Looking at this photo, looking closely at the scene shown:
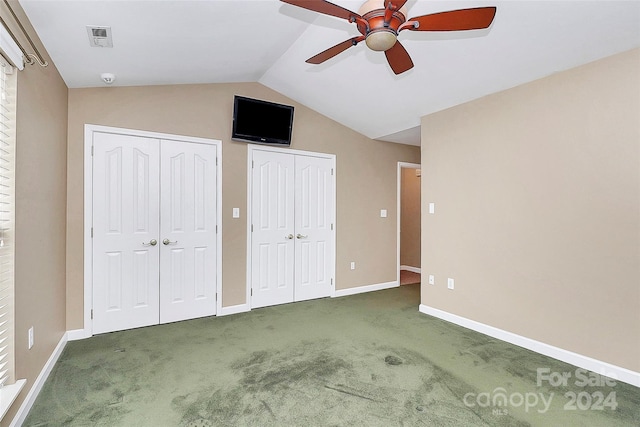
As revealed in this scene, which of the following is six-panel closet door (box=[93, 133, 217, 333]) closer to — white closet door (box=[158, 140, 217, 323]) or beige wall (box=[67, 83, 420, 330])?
white closet door (box=[158, 140, 217, 323])

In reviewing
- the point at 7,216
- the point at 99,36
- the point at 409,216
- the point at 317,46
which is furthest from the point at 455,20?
the point at 409,216

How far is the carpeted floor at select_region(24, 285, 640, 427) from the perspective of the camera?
1.93m

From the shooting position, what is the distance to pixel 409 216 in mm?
6613

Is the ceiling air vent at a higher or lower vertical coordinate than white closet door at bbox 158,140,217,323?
higher

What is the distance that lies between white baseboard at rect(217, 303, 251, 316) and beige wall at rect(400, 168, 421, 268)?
384 cm

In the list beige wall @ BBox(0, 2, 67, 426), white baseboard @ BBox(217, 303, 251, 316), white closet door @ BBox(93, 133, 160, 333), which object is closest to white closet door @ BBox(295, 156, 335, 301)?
white baseboard @ BBox(217, 303, 251, 316)

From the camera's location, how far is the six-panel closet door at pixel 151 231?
3176mm

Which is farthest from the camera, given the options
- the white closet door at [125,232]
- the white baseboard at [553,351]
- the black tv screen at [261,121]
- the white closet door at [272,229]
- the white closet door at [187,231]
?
the white closet door at [272,229]

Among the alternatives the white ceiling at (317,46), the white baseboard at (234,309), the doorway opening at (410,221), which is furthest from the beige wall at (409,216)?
the white baseboard at (234,309)

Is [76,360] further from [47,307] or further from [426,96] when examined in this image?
[426,96]

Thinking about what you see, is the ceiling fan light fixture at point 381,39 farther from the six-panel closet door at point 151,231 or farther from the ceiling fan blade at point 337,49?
the six-panel closet door at point 151,231

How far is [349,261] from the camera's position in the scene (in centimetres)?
474

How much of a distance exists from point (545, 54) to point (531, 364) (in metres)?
2.51

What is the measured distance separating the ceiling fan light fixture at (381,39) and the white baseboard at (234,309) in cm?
321
